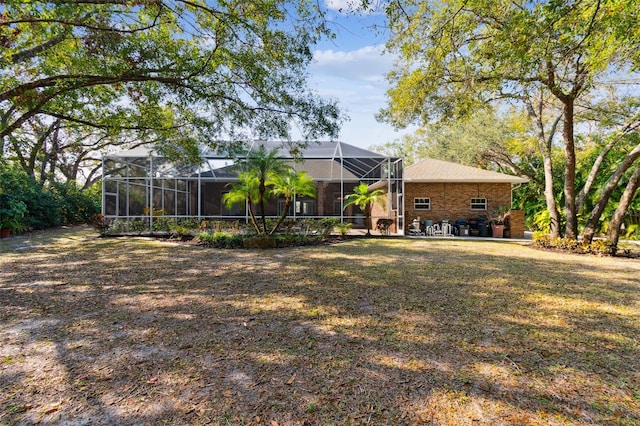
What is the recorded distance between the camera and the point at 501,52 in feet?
18.9

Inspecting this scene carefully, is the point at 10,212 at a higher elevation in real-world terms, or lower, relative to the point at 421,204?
lower

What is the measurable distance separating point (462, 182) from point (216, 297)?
15566 millimetres

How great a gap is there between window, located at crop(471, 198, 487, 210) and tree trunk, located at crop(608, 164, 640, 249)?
7501 mm

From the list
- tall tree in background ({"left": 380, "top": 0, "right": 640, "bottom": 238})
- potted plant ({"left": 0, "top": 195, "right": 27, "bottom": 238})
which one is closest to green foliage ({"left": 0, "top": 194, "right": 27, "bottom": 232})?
potted plant ({"left": 0, "top": 195, "right": 27, "bottom": 238})

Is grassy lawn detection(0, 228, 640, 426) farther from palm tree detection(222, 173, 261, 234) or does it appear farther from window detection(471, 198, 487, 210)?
window detection(471, 198, 487, 210)

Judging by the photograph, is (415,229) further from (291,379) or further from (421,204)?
(291,379)

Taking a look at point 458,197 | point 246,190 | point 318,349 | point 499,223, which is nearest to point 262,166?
point 246,190

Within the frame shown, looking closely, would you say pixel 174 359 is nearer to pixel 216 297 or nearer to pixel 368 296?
pixel 216 297

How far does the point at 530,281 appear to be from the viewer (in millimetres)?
5965

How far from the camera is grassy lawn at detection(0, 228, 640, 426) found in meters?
2.13

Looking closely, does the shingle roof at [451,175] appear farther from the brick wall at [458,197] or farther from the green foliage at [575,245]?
the green foliage at [575,245]

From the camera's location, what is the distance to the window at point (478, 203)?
1741 centimetres

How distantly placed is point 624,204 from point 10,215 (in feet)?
70.4

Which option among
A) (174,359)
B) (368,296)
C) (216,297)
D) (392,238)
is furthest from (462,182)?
(174,359)
